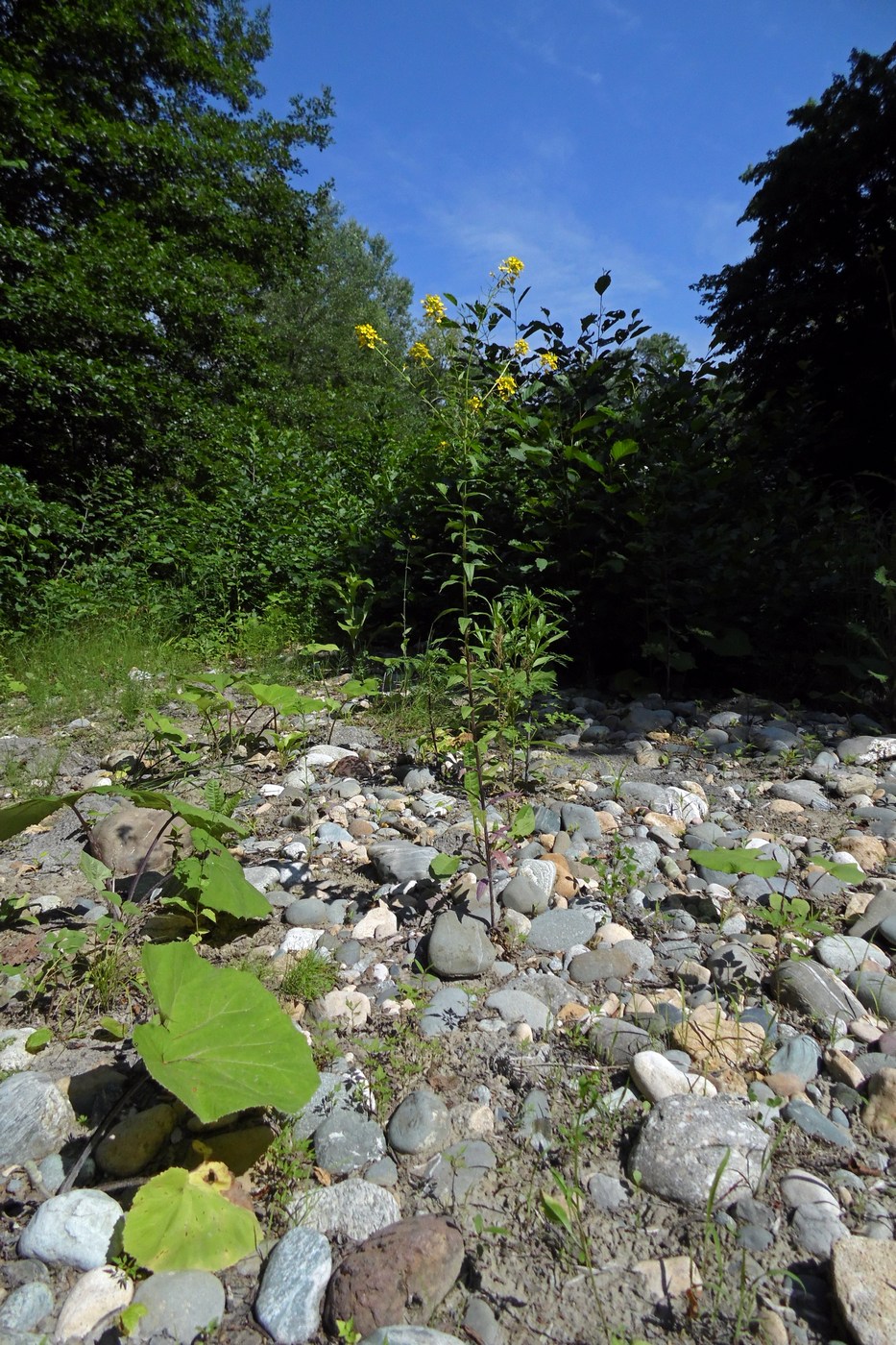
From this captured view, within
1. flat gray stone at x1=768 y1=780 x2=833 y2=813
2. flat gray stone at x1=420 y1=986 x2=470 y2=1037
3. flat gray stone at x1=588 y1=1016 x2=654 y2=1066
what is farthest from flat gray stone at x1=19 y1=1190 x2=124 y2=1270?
flat gray stone at x1=768 y1=780 x2=833 y2=813

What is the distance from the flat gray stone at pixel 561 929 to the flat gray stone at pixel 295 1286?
86 centimetres

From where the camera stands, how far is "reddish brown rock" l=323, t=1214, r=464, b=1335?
1.01m

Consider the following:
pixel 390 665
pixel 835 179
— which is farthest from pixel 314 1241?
pixel 835 179

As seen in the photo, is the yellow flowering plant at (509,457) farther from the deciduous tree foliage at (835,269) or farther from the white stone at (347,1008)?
the deciduous tree foliage at (835,269)

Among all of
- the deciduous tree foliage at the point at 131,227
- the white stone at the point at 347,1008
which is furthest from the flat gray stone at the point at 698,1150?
the deciduous tree foliage at the point at 131,227

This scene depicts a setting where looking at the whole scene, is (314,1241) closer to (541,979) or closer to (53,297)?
(541,979)

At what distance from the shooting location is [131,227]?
28.6 ft

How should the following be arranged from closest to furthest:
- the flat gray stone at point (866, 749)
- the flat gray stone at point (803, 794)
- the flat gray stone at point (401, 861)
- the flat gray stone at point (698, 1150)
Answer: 1. the flat gray stone at point (698, 1150)
2. the flat gray stone at point (401, 861)
3. the flat gray stone at point (803, 794)
4. the flat gray stone at point (866, 749)

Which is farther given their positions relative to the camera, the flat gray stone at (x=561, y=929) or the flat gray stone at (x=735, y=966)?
the flat gray stone at (x=561, y=929)

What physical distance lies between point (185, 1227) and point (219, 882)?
2.21 feet

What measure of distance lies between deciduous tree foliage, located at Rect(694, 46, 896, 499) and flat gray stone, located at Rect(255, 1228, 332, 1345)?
11.6 m

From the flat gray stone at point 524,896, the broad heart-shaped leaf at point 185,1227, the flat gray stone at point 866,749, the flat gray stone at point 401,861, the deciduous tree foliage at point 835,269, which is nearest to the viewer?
the broad heart-shaped leaf at point 185,1227

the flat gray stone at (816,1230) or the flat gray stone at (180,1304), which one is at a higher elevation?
the flat gray stone at (816,1230)

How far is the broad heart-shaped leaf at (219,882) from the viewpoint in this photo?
1.61 meters
